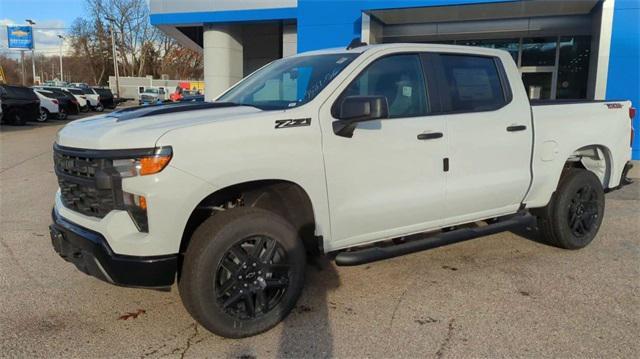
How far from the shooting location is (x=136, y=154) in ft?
10.2

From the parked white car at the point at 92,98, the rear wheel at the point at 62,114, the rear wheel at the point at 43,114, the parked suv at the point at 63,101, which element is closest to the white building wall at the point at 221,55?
the rear wheel at the point at 43,114

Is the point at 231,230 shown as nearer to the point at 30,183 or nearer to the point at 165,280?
the point at 165,280

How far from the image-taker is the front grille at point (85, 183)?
322 cm

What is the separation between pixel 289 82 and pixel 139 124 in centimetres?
148

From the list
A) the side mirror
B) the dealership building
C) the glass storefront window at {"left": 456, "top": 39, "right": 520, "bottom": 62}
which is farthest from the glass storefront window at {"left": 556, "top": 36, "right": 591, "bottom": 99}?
the side mirror

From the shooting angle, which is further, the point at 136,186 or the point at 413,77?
the point at 413,77

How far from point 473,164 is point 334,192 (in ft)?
4.46

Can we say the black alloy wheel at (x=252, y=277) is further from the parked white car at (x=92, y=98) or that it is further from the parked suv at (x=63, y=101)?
the parked white car at (x=92, y=98)

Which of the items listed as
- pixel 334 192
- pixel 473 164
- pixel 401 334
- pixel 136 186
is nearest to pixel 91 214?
pixel 136 186

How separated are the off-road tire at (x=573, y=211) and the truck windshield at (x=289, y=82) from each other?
8.65ft

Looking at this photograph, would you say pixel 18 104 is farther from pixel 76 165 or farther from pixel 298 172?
pixel 298 172

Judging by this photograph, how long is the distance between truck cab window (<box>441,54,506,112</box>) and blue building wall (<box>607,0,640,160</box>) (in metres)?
9.55

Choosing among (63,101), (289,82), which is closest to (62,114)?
(63,101)

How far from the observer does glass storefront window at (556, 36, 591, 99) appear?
15.2m
